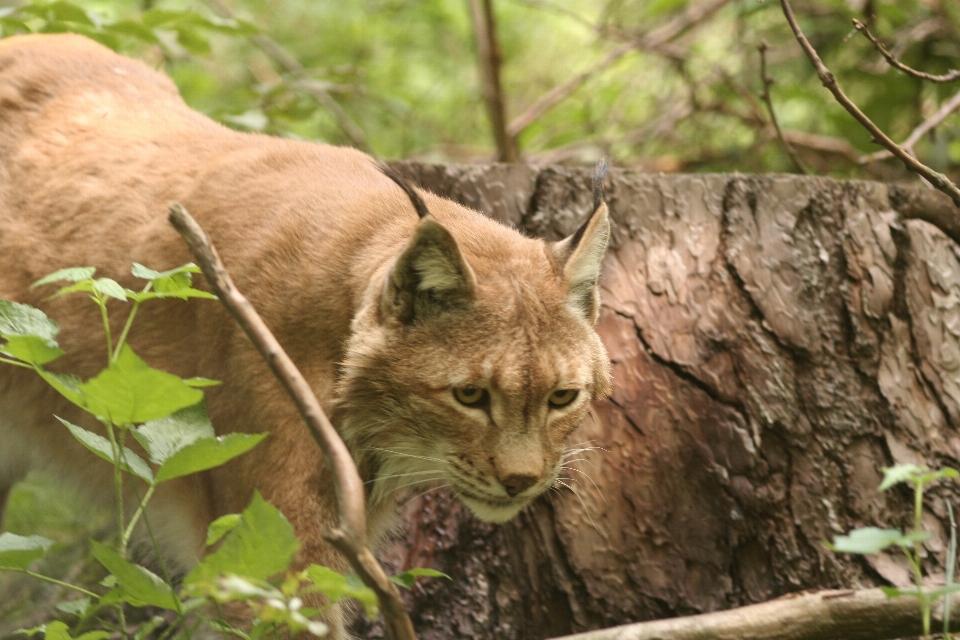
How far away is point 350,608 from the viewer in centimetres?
370

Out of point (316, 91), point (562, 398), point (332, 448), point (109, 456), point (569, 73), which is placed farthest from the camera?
point (569, 73)

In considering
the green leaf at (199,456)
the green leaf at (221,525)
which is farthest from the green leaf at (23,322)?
the green leaf at (221,525)

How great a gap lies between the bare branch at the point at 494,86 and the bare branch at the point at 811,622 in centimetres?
454

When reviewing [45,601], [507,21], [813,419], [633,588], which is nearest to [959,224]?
[813,419]

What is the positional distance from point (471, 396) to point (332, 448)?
3.18ft

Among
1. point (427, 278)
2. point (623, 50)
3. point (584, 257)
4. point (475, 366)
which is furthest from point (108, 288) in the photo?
point (623, 50)

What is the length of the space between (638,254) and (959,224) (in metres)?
1.51

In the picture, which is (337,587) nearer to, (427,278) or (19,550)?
(19,550)

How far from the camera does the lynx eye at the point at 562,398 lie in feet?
9.71

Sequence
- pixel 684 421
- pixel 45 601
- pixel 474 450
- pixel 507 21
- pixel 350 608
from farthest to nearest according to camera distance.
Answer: pixel 507 21, pixel 45 601, pixel 684 421, pixel 350 608, pixel 474 450

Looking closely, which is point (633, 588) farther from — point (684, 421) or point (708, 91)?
point (708, 91)

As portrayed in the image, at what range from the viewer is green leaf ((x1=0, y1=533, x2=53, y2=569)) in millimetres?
2412

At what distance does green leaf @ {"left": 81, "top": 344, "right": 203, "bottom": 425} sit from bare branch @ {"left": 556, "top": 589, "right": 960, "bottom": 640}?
1.35 metres

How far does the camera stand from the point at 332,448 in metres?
1.93
